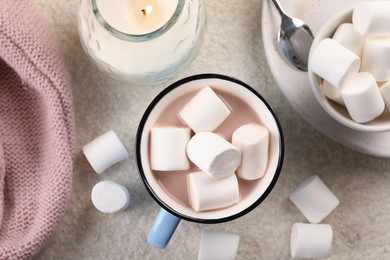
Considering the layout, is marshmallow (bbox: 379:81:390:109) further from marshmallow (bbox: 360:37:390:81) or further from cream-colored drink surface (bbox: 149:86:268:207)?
cream-colored drink surface (bbox: 149:86:268:207)

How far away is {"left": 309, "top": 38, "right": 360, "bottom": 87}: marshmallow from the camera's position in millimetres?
514

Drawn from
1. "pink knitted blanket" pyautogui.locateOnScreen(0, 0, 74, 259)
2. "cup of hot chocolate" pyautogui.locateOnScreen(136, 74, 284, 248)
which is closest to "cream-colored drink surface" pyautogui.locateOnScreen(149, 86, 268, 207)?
"cup of hot chocolate" pyautogui.locateOnScreen(136, 74, 284, 248)

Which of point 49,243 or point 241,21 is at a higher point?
point 241,21

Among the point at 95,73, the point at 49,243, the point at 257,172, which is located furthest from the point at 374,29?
the point at 49,243

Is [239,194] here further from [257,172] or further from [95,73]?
[95,73]

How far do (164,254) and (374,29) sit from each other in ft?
1.02

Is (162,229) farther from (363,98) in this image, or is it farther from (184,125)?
(363,98)

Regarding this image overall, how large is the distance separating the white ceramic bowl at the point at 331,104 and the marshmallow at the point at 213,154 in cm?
9

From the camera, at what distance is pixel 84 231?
645mm

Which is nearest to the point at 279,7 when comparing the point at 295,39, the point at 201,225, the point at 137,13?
the point at 295,39

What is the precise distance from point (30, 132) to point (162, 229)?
6.9 inches

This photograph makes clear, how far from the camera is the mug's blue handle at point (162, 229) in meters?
0.58

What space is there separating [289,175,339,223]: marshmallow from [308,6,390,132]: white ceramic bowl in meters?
0.10

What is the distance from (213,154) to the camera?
0.54 m
